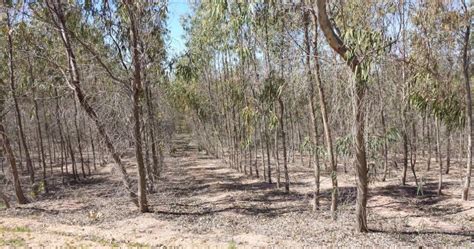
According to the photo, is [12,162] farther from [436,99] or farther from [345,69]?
[436,99]

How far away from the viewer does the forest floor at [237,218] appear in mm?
7293

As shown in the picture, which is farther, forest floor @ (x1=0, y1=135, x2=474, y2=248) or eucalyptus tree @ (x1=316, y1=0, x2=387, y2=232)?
forest floor @ (x1=0, y1=135, x2=474, y2=248)

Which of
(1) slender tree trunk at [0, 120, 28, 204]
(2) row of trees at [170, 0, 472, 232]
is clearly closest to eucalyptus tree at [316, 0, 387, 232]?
(2) row of trees at [170, 0, 472, 232]

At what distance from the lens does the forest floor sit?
7293mm

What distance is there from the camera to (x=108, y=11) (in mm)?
9461

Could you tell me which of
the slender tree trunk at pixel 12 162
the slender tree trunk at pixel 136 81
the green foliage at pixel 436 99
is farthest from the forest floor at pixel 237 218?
the green foliage at pixel 436 99

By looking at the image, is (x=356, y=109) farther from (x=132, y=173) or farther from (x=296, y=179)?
(x=132, y=173)

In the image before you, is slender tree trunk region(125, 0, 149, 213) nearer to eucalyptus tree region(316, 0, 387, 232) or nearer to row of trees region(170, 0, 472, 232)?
row of trees region(170, 0, 472, 232)

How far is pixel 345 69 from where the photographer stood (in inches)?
227

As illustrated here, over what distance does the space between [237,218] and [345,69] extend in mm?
5179

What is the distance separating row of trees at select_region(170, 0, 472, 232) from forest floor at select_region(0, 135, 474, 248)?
2.07 ft

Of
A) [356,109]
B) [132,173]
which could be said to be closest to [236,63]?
[132,173]

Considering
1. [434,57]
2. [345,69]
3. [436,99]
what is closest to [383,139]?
[345,69]

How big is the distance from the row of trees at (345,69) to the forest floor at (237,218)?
63 centimetres
